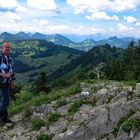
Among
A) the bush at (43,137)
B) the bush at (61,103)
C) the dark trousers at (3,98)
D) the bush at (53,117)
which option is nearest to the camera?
the bush at (43,137)

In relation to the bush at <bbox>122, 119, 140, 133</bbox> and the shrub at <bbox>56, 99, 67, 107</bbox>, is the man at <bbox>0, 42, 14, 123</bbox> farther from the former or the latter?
the bush at <bbox>122, 119, 140, 133</bbox>

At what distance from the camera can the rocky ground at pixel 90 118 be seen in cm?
1522

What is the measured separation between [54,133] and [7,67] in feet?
14.0

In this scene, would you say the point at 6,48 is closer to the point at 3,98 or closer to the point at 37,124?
the point at 3,98

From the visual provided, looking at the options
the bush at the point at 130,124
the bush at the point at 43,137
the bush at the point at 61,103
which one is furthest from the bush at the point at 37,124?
the bush at the point at 130,124

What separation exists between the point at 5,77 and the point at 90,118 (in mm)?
4775

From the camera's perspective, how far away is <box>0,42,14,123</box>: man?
18.0 meters

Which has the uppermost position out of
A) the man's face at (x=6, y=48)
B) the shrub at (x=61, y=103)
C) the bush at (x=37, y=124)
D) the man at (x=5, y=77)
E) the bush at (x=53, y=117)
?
the man's face at (x=6, y=48)

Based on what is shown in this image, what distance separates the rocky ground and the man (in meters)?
1.10

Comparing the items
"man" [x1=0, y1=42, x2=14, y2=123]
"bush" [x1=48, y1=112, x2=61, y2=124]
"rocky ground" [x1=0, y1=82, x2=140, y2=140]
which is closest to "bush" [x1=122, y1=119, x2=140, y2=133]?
"rocky ground" [x1=0, y1=82, x2=140, y2=140]

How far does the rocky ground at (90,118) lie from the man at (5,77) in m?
1.10

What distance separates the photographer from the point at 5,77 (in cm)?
1797

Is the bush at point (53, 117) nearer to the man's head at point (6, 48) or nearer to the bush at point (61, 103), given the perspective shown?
the bush at point (61, 103)

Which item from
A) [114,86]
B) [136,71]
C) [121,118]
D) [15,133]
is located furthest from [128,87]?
[136,71]
